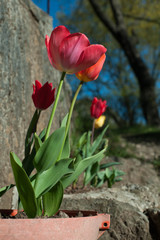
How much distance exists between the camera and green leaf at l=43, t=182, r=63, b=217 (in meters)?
0.88

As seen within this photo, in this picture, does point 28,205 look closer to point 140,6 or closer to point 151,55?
point 140,6

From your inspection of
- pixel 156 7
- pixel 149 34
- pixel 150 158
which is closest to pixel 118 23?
pixel 156 7

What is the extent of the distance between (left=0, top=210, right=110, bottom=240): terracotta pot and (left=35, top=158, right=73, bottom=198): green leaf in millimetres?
112

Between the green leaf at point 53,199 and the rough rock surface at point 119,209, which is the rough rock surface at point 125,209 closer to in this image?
the rough rock surface at point 119,209

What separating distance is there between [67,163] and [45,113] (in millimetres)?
1208

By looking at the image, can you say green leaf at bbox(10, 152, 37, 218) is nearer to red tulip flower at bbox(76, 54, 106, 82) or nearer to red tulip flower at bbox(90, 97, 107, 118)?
red tulip flower at bbox(76, 54, 106, 82)

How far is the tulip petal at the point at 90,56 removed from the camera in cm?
81

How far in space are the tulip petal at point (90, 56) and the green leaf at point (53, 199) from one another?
14.9 inches

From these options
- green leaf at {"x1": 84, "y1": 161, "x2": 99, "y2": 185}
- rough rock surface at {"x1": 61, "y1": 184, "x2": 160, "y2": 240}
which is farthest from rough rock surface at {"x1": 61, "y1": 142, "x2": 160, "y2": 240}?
green leaf at {"x1": 84, "y1": 161, "x2": 99, "y2": 185}

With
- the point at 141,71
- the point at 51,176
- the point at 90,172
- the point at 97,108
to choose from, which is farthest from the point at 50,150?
the point at 141,71

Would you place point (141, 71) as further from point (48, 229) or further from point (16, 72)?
point (48, 229)

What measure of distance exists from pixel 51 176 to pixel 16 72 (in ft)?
2.64

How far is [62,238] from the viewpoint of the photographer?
0.80 meters

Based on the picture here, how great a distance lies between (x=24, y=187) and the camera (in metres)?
0.81
